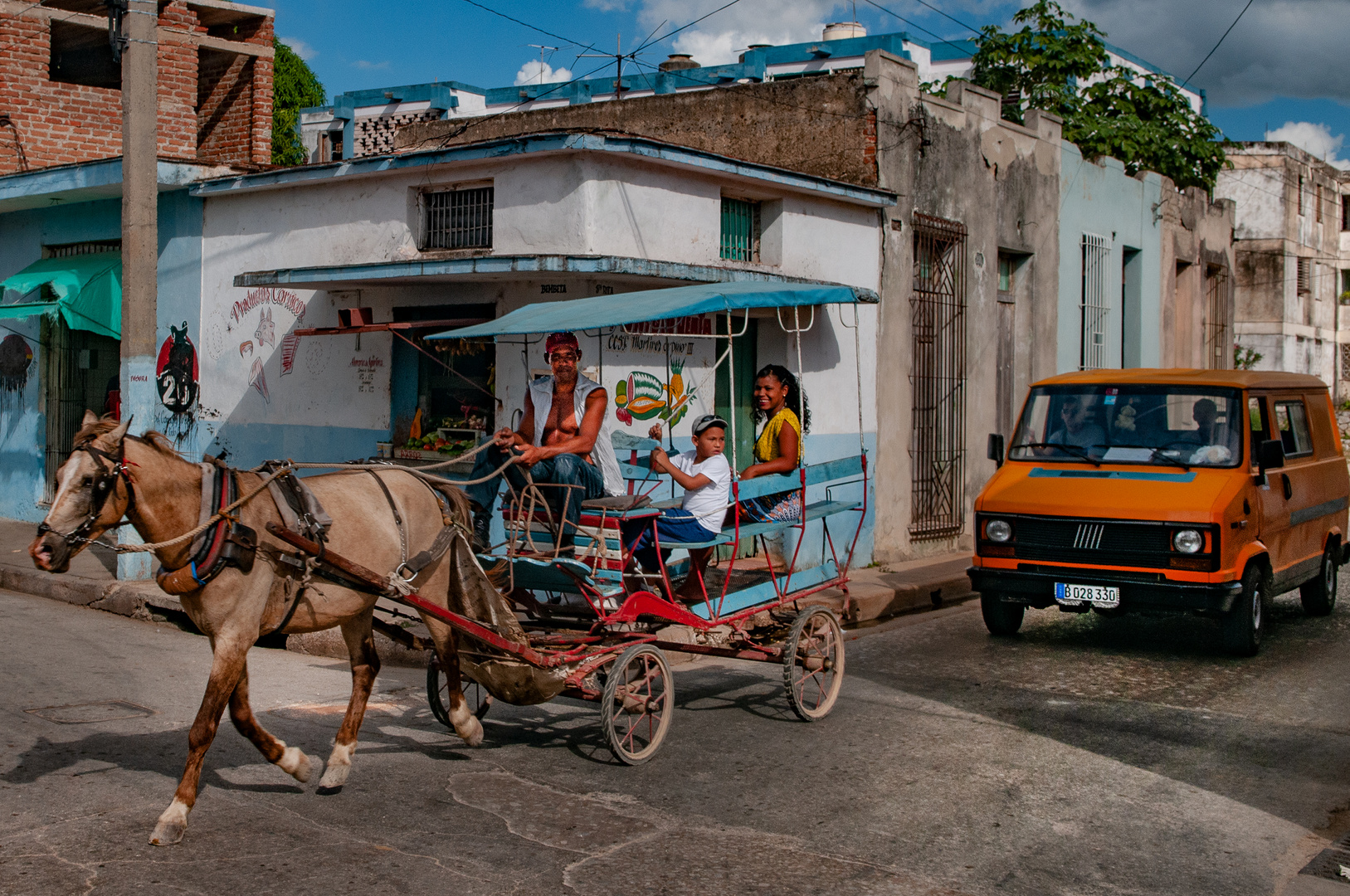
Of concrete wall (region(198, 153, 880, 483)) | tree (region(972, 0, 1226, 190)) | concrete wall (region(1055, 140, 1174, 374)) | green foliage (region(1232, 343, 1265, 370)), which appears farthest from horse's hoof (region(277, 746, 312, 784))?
green foliage (region(1232, 343, 1265, 370))

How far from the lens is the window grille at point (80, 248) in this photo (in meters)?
14.2

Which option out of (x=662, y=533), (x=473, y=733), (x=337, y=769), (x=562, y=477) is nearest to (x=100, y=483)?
(x=337, y=769)

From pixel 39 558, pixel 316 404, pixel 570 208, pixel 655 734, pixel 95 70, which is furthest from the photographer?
pixel 95 70

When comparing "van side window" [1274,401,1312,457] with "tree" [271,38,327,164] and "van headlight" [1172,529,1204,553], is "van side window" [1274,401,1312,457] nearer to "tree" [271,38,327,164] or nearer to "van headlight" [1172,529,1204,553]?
"van headlight" [1172,529,1204,553]

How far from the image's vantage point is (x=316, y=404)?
1225 cm

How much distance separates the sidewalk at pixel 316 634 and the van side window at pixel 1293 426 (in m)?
3.49

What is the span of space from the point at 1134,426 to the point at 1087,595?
1.59 meters

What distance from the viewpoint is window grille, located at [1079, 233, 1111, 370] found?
60.8 feet

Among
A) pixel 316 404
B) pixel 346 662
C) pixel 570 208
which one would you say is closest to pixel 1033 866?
pixel 346 662

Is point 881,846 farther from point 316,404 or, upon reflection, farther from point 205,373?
point 205,373

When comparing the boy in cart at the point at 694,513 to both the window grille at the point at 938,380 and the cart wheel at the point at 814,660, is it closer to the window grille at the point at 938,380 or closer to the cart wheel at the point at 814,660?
the cart wheel at the point at 814,660

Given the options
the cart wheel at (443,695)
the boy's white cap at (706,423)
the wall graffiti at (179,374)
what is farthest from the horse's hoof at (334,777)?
the wall graffiti at (179,374)

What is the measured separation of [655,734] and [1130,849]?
2.29m

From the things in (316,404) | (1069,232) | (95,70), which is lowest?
A: (316,404)
